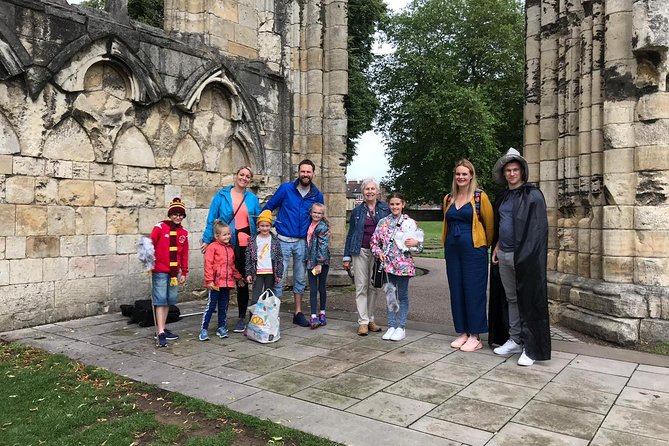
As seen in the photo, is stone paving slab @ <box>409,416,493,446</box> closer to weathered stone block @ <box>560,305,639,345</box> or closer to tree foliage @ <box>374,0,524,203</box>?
weathered stone block @ <box>560,305,639,345</box>

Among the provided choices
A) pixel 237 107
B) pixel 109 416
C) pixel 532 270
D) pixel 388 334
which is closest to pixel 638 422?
pixel 532 270

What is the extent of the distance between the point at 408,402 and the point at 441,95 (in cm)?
2623

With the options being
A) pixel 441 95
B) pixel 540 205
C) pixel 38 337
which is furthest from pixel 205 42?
pixel 441 95

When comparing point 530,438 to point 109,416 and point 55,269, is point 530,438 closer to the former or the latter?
point 109,416

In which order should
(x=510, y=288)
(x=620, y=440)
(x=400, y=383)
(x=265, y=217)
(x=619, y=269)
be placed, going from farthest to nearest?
(x=265, y=217) < (x=619, y=269) < (x=510, y=288) < (x=400, y=383) < (x=620, y=440)

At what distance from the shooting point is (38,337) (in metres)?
6.08

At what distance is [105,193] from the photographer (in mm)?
7391

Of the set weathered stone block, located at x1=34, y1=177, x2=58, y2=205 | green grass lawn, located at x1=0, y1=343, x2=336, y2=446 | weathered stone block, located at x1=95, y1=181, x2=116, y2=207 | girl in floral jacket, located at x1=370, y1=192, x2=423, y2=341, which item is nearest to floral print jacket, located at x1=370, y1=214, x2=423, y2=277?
girl in floral jacket, located at x1=370, y1=192, x2=423, y2=341

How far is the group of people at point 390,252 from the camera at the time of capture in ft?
17.1

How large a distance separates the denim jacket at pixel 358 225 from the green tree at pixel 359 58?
14686 mm

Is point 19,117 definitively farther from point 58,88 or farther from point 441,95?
point 441,95

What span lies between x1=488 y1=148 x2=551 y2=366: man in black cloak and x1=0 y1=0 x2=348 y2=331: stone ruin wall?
5.02 m

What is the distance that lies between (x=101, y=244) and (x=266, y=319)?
2.92 m

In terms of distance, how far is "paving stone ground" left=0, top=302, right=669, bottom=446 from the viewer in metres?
3.62
